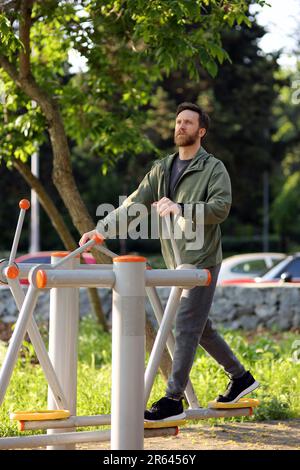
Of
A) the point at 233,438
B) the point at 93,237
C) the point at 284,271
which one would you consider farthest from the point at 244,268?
the point at 93,237

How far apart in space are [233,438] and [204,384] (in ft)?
4.87

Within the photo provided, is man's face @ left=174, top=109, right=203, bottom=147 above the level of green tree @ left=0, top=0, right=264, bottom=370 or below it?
below

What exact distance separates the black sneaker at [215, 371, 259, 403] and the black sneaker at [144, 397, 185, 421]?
55 centimetres

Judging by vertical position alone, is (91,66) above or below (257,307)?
above

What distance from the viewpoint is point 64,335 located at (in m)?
5.08

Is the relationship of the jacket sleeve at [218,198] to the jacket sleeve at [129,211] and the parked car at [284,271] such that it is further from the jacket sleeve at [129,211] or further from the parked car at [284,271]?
the parked car at [284,271]

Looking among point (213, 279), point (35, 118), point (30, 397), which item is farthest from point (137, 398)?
point (35, 118)

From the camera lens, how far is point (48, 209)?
9.84 metres

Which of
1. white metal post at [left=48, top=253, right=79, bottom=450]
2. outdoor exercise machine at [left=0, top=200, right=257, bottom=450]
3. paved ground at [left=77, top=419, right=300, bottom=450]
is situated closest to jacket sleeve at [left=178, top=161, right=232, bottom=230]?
outdoor exercise machine at [left=0, top=200, right=257, bottom=450]

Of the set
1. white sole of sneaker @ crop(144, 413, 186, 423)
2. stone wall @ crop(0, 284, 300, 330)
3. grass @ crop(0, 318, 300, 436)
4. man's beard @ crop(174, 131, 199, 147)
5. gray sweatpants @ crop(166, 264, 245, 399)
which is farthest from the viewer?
stone wall @ crop(0, 284, 300, 330)

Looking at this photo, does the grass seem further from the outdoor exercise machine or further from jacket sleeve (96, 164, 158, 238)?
jacket sleeve (96, 164, 158, 238)

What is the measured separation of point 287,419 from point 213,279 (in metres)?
2.00

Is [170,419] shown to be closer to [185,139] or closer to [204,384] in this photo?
[185,139]

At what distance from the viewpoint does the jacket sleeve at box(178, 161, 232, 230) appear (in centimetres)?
502
